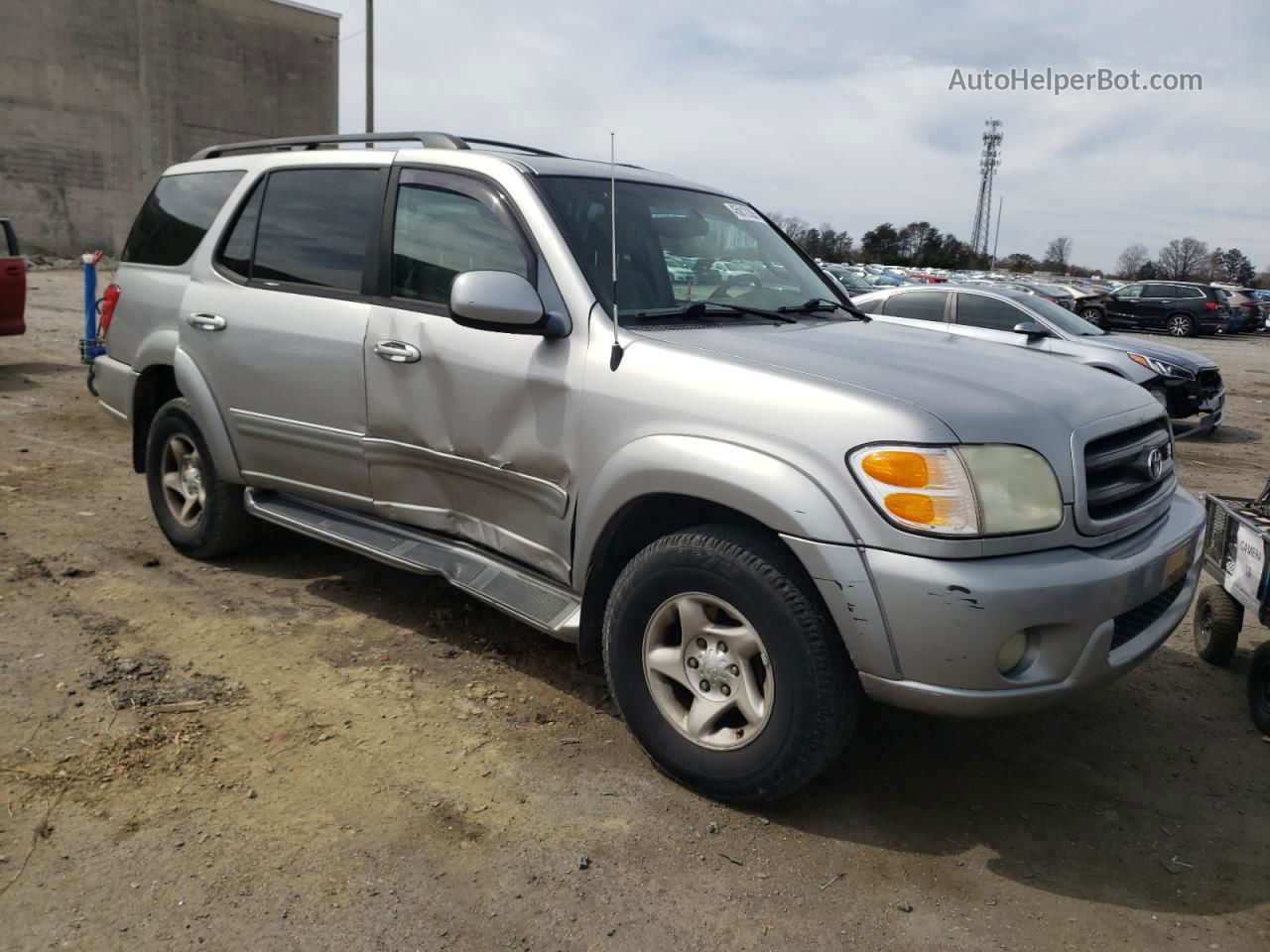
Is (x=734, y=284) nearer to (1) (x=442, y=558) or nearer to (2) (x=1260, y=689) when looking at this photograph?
(1) (x=442, y=558)

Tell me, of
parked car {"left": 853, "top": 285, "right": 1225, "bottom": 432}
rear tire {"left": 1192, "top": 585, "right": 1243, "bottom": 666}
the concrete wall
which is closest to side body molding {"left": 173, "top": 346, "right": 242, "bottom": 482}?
rear tire {"left": 1192, "top": 585, "right": 1243, "bottom": 666}

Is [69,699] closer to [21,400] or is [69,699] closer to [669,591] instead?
[669,591]

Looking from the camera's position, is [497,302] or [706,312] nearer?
[497,302]

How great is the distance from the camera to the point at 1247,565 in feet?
12.8

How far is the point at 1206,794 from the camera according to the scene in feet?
10.9

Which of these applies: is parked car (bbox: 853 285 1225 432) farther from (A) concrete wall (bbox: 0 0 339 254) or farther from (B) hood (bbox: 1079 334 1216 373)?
(A) concrete wall (bbox: 0 0 339 254)

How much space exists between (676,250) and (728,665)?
5.40ft

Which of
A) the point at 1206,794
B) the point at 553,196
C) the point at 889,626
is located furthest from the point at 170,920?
the point at 1206,794

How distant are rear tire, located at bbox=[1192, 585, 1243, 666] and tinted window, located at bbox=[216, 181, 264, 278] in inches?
173

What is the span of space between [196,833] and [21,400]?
318 inches

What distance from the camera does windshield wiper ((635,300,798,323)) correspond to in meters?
3.45

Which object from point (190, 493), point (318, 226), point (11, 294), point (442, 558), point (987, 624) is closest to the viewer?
point (987, 624)

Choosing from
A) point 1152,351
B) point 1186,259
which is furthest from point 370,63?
point 1186,259

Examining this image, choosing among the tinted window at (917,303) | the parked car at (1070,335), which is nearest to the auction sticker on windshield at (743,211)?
the parked car at (1070,335)
